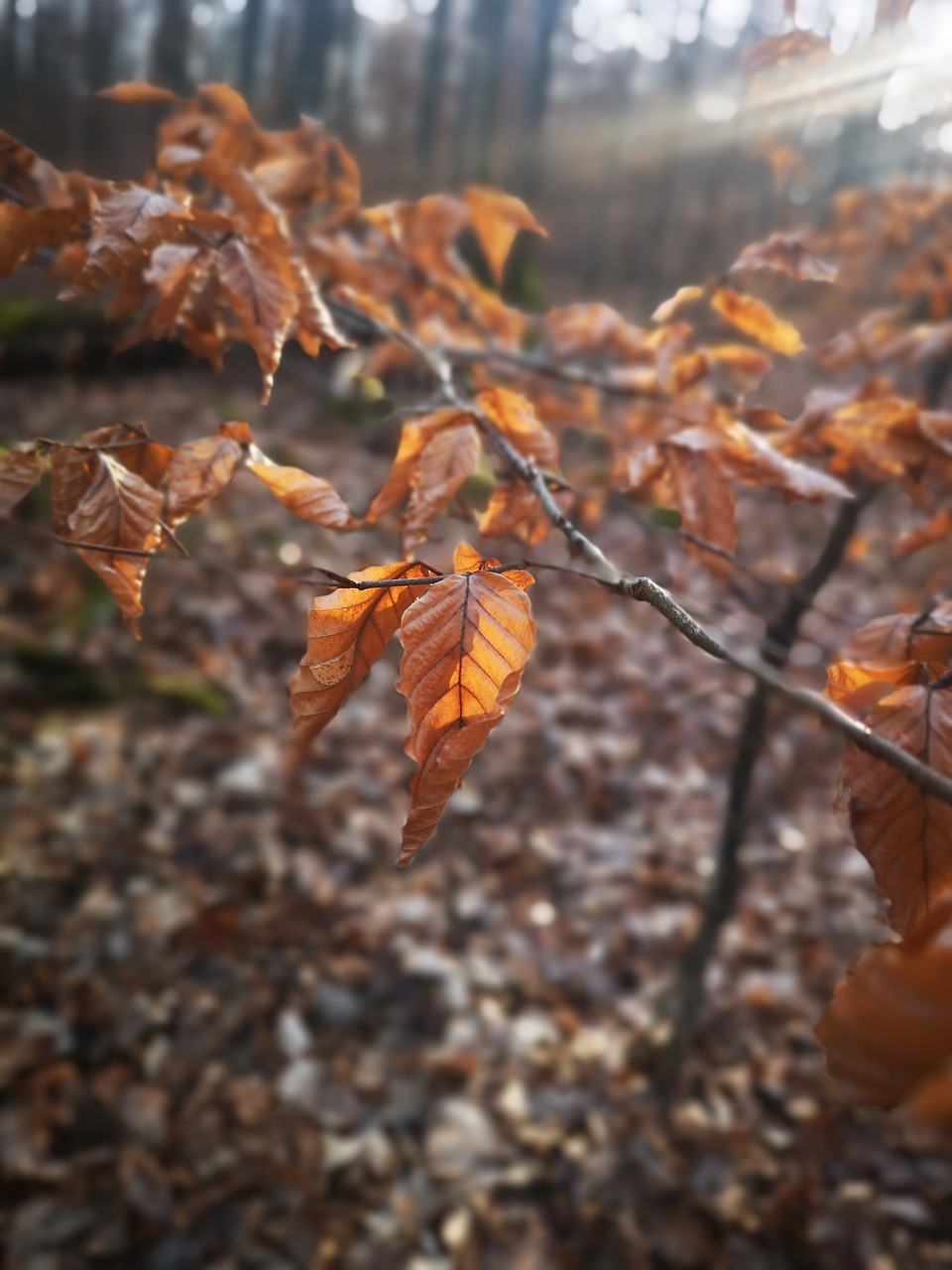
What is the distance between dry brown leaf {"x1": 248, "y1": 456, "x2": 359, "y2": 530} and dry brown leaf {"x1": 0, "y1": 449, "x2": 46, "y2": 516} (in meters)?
0.22

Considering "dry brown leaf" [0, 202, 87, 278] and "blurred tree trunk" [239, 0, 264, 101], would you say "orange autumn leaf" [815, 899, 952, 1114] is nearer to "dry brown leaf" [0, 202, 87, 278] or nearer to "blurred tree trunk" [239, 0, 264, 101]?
"dry brown leaf" [0, 202, 87, 278]

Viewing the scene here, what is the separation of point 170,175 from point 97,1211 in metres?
2.45

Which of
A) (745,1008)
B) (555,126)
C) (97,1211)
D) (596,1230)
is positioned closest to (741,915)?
(745,1008)

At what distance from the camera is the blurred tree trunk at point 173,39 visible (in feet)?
26.5

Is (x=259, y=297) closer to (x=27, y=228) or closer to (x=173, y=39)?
(x=27, y=228)

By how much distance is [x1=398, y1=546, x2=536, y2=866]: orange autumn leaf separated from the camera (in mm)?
603

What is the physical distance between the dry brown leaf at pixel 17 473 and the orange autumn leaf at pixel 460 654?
436 mm

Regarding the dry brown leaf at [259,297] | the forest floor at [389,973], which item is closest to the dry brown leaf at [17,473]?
the dry brown leaf at [259,297]

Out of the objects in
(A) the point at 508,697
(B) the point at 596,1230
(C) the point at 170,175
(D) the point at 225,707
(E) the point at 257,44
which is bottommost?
(B) the point at 596,1230

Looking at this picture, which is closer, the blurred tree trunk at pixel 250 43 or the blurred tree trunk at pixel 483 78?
the blurred tree trunk at pixel 483 78

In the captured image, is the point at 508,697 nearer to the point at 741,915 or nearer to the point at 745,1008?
the point at 745,1008

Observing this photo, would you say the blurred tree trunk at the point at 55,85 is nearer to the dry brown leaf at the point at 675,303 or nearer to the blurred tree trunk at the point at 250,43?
the blurred tree trunk at the point at 250,43

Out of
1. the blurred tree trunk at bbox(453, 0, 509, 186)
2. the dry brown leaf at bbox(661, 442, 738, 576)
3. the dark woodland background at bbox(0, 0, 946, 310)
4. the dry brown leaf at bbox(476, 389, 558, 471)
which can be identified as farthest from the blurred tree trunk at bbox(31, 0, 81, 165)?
the dry brown leaf at bbox(661, 442, 738, 576)

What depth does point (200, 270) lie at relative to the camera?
95cm
